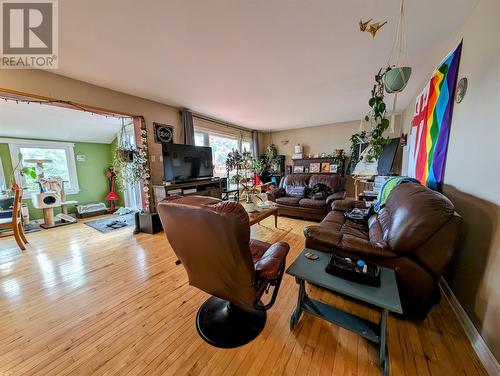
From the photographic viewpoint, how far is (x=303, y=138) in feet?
21.0

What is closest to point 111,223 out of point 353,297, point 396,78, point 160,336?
point 160,336

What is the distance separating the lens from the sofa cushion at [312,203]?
3.55m

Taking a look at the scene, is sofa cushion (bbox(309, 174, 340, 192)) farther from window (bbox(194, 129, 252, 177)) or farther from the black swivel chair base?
the black swivel chair base

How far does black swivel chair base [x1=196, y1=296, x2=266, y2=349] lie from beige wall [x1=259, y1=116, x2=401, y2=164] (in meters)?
5.65

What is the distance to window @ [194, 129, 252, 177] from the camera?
15.7 ft

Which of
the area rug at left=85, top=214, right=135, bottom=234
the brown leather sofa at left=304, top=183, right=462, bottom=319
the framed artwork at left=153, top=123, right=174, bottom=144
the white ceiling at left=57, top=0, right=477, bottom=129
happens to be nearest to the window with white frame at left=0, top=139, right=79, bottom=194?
the area rug at left=85, top=214, right=135, bottom=234

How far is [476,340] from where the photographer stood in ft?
3.91

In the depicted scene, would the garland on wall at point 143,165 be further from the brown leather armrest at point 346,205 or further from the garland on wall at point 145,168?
the brown leather armrest at point 346,205

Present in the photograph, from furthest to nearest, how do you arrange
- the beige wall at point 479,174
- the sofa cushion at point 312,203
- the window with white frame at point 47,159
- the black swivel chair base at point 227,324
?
the window with white frame at point 47,159
the sofa cushion at point 312,203
the black swivel chair base at point 227,324
the beige wall at point 479,174

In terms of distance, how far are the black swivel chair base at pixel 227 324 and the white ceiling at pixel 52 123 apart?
14.1ft

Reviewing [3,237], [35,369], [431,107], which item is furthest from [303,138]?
[3,237]

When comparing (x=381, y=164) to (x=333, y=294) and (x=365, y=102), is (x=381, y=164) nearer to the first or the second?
(x=365, y=102)

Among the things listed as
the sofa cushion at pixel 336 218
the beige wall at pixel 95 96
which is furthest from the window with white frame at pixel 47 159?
the sofa cushion at pixel 336 218

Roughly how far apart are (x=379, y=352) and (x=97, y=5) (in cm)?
314
